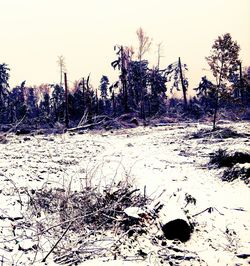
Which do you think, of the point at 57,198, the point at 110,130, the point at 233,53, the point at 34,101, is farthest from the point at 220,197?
the point at 34,101

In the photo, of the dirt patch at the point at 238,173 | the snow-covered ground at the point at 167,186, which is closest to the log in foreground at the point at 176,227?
the snow-covered ground at the point at 167,186

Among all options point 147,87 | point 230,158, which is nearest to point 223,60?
point 230,158

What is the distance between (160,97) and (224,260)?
4390cm

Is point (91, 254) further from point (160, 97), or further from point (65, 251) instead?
point (160, 97)

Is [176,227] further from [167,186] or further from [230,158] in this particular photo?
[230,158]

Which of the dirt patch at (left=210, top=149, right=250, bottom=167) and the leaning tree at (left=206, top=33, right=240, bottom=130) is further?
the leaning tree at (left=206, top=33, right=240, bottom=130)

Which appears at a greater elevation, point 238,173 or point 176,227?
point 238,173

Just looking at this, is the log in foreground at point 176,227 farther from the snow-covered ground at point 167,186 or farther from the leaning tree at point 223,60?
the leaning tree at point 223,60

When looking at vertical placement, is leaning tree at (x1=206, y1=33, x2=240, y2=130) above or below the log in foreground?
above

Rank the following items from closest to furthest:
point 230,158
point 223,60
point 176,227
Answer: point 176,227
point 230,158
point 223,60

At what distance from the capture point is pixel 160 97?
47.1 metres

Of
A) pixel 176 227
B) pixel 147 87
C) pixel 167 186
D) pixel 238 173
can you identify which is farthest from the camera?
pixel 147 87

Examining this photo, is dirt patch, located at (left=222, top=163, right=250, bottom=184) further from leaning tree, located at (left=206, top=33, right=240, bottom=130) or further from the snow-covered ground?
leaning tree, located at (left=206, top=33, right=240, bottom=130)

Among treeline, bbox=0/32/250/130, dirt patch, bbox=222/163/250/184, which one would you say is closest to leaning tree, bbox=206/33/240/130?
treeline, bbox=0/32/250/130
